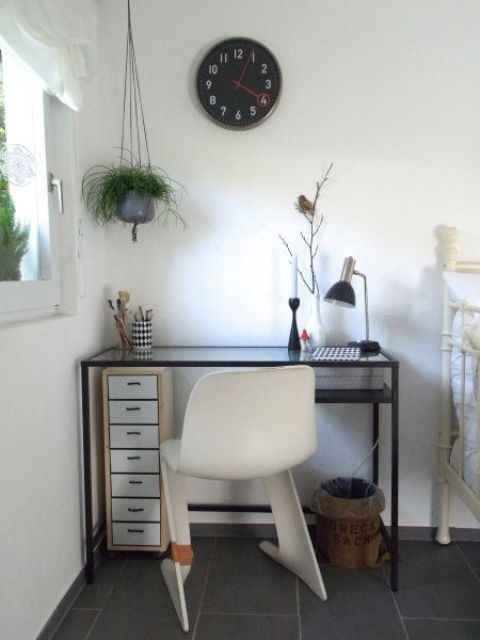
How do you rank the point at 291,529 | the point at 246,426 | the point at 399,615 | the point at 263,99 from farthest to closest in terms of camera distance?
the point at 263,99
the point at 291,529
the point at 399,615
the point at 246,426

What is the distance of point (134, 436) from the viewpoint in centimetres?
197

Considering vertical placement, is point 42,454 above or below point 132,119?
below

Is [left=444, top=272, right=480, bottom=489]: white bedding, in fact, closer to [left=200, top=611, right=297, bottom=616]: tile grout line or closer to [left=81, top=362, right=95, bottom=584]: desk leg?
[left=200, top=611, right=297, bottom=616]: tile grout line

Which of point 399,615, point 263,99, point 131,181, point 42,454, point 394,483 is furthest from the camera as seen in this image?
point 263,99

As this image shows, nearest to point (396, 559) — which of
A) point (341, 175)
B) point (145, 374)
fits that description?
point (145, 374)

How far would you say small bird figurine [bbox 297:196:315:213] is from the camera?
2137mm

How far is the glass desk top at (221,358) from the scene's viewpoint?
1792mm

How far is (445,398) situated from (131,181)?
1.52 meters

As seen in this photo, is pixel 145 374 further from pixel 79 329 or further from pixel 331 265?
pixel 331 265

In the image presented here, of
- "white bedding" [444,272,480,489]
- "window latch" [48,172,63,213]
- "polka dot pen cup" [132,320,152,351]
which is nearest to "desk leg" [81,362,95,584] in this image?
"polka dot pen cup" [132,320,152,351]

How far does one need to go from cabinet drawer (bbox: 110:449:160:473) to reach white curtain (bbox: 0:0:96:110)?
1248 millimetres

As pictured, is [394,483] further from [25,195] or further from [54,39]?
[54,39]

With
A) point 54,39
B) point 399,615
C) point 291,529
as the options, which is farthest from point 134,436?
point 54,39

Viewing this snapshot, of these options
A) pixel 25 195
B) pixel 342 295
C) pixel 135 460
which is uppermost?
pixel 25 195
